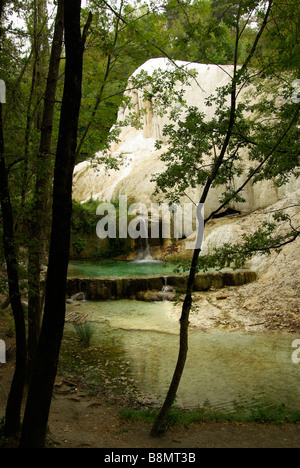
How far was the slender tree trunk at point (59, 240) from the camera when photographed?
132 inches

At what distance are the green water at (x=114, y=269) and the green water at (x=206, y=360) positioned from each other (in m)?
5.28

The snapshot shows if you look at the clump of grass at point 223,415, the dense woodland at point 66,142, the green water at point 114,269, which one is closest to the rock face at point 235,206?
the dense woodland at point 66,142

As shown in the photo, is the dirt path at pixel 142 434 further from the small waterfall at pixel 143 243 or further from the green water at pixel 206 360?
the small waterfall at pixel 143 243

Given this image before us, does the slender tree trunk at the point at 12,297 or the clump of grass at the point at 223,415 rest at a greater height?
the slender tree trunk at the point at 12,297

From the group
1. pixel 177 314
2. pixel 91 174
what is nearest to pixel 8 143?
pixel 177 314

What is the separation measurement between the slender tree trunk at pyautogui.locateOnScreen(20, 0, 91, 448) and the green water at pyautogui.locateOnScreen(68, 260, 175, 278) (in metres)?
12.1

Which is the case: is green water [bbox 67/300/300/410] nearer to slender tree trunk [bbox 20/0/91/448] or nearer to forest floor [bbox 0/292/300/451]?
forest floor [bbox 0/292/300/451]

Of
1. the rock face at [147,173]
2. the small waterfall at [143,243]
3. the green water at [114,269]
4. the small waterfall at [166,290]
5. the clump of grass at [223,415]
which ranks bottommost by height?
the clump of grass at [223,415]

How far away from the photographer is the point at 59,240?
3432 millimetres

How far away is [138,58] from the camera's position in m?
6.82

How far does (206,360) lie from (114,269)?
10.6 m

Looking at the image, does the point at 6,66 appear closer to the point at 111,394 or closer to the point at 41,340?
the point at 41,340

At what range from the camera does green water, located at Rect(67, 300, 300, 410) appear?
625cm
